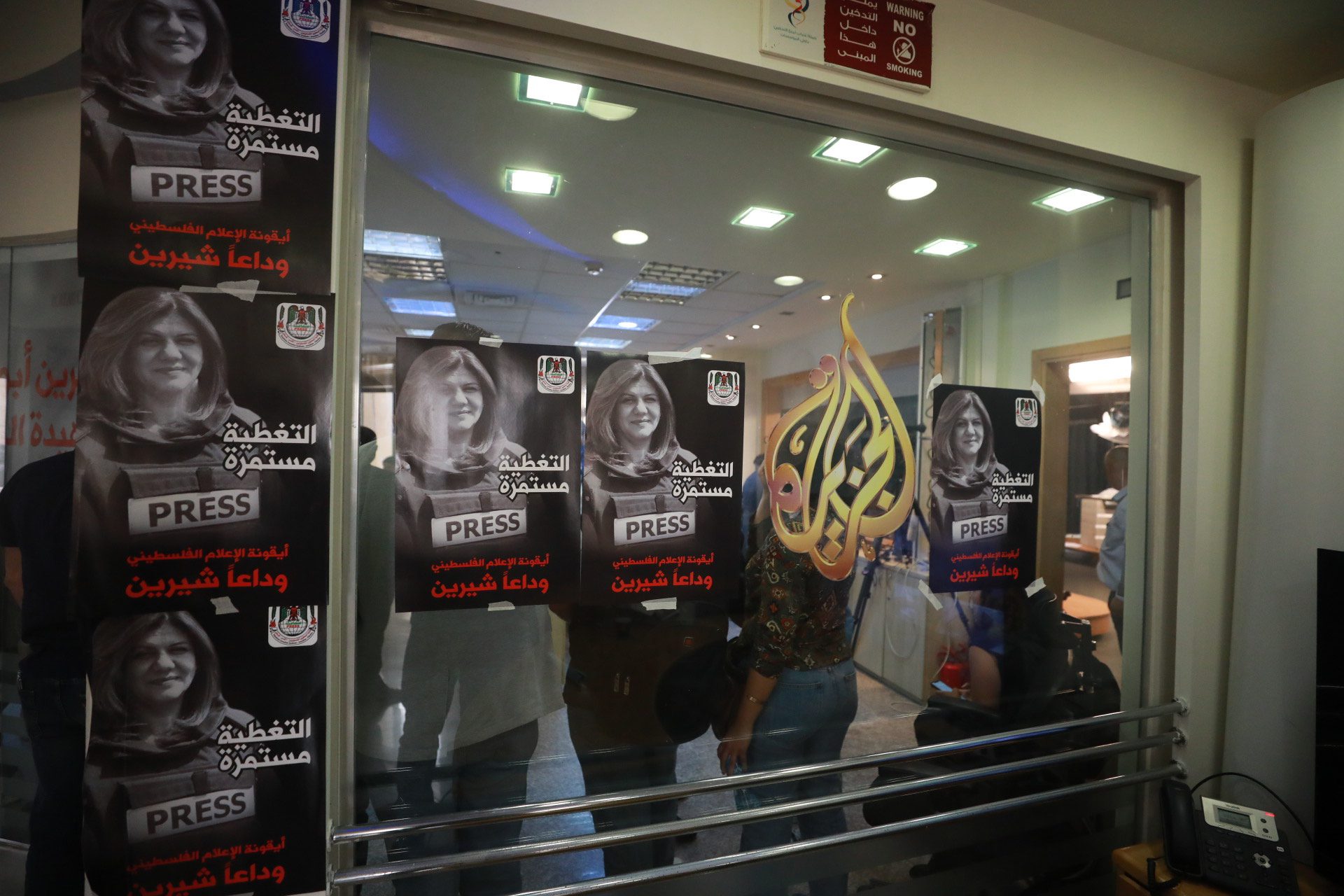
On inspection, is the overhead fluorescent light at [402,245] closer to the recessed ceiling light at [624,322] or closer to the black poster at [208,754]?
the recessed ceiling light at [624,322]

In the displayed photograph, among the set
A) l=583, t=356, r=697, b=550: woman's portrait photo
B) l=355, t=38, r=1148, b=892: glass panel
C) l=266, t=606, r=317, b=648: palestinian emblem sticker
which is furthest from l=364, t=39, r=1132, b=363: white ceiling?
l=266, t=606, r=317, b=648: palestinian emblem sticker

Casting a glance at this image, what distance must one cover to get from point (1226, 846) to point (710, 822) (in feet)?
4.64

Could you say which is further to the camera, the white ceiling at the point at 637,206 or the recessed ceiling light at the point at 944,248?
the recessed ceiling light at the point at 944,248

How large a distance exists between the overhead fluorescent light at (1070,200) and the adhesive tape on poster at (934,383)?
66 cm

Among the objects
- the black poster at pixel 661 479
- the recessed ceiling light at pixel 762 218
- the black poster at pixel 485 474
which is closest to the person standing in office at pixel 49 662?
the black poster at pixel 485 474

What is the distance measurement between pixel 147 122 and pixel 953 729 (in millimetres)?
2394

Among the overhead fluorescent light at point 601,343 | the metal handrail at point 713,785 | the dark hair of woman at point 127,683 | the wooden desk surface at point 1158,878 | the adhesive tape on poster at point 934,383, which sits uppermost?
the overhead fluorescent light at point 601,343

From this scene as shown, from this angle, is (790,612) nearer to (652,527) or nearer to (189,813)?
(652,527)

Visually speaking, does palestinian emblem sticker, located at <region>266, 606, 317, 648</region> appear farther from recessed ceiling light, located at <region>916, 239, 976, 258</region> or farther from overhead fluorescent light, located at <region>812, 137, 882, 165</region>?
recessed ceiling light, located at <region>916, 239, 976, 258</region>

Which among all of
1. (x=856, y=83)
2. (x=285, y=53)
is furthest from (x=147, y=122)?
(x=856, y=83)

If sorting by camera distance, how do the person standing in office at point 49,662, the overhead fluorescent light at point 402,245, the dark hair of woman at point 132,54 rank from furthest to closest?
the overhead fluorescent light at point 402,245 < the person standing in office at point 49,662 < the dark hair of woman at point 132,54

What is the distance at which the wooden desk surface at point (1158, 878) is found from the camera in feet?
4.86

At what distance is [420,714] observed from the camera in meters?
1.30

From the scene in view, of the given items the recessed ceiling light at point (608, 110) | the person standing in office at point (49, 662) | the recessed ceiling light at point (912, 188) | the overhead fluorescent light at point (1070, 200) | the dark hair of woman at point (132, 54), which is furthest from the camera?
the overhead fluorescent light at point (1070, 200)
